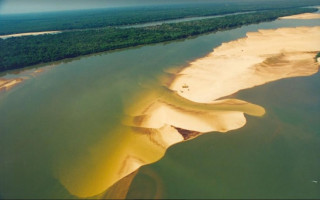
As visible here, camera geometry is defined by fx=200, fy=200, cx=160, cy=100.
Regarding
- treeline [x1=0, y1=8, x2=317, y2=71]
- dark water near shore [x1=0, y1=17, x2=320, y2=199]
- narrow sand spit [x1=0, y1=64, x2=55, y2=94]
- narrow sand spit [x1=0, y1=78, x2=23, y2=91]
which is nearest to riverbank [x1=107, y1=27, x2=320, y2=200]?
dark water near shore [x1=0, y1=17, x2=320, y2=199]

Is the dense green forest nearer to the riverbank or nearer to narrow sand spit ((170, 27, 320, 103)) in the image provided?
narrow sand spit ((170, 27, 320, 103))

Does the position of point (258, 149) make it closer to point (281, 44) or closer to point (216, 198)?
point (216, 198)

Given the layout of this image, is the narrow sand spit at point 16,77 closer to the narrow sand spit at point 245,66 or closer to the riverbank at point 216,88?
the riverbank at point 216,88

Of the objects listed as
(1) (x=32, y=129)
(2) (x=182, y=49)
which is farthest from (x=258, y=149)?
(2) (x=182, y=49)

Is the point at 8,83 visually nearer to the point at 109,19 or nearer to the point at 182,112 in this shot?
the point at 182,112

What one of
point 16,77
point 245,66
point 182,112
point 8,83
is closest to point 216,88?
point 182,112

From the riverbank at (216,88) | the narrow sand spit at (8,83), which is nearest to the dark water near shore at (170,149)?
the riverbank at (216,88)
